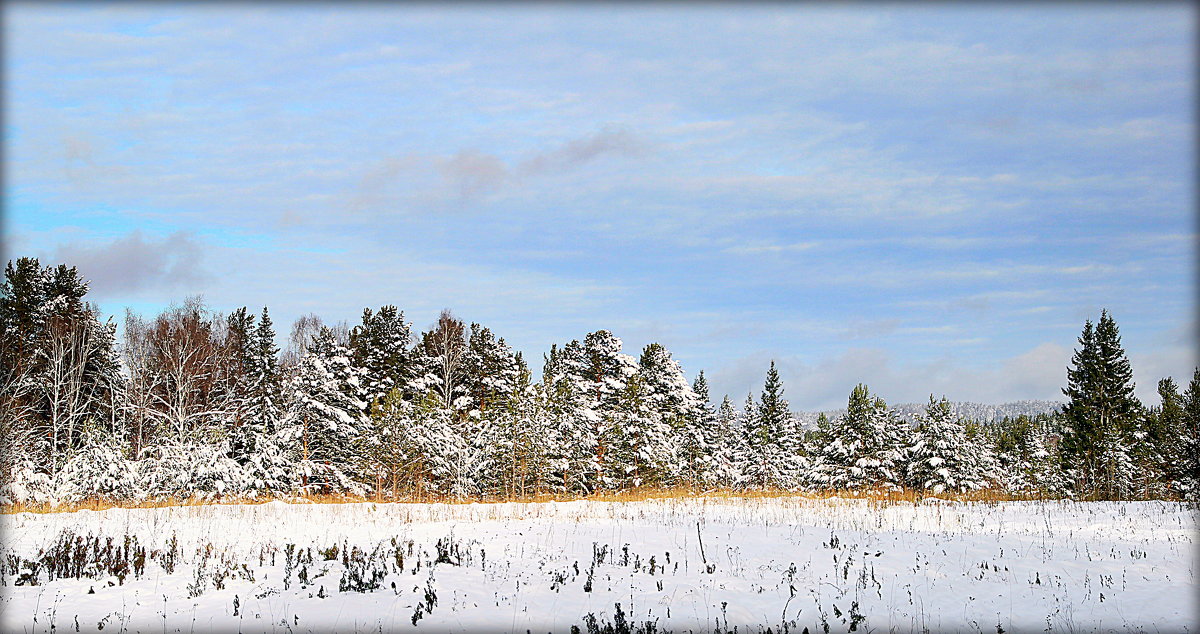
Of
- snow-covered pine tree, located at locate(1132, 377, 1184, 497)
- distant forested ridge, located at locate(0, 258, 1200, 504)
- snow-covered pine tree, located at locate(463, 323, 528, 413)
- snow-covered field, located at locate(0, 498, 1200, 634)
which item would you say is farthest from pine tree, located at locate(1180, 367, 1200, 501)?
snow-covered pine tree, located at locate(463, 323, 528, 413)

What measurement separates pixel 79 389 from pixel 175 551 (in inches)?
1306

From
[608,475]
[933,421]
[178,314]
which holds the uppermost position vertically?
[178,314]

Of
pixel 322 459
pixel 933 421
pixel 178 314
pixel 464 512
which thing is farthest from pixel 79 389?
pixel 933 421

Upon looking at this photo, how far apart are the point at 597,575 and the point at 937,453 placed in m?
41.1

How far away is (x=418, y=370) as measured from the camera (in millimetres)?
50625

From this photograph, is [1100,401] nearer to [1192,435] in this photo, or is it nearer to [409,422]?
[1192,435]

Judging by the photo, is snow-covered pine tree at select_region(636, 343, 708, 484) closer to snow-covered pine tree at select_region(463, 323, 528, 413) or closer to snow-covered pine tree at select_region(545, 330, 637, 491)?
snow-covered pine tree at select_region(545, 330, 637, 491)

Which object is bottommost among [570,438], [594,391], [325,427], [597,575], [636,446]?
[597,575]

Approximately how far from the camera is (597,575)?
11586 millimetres

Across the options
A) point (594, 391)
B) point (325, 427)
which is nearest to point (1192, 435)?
point (594, 391)

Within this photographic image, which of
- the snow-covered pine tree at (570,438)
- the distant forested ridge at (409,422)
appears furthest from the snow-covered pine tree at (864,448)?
the snow-covered pine tree at (570,438)

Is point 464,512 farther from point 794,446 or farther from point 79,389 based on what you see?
point 794,446

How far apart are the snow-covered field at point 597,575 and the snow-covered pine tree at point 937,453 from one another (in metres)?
29.2

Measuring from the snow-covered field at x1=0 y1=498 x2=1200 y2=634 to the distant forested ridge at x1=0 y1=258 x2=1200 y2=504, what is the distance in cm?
1466
